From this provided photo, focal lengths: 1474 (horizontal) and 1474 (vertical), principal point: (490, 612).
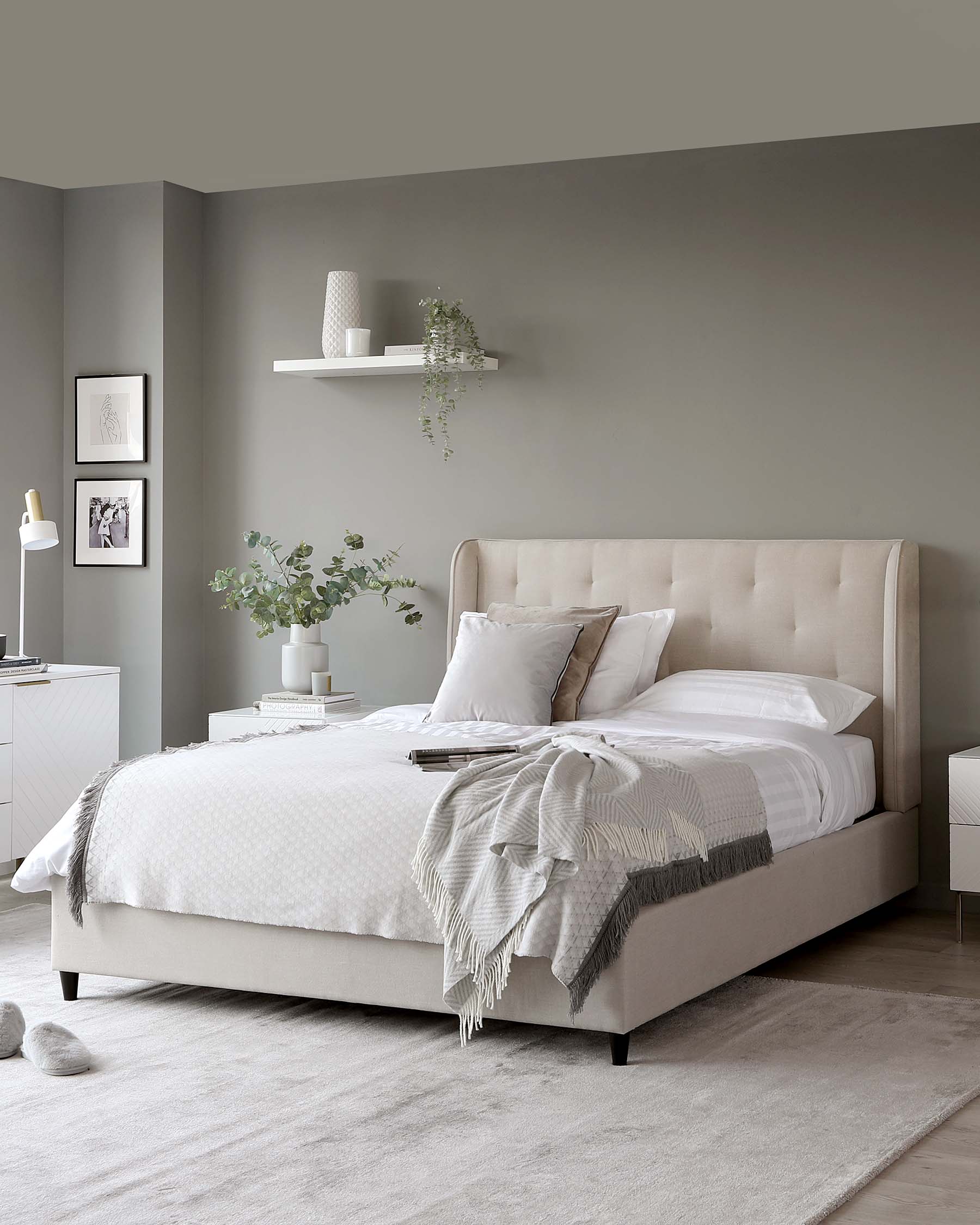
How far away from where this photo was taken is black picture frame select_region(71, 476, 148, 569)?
605cm

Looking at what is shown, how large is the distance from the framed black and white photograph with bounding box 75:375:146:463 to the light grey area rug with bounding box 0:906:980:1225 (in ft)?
9.09

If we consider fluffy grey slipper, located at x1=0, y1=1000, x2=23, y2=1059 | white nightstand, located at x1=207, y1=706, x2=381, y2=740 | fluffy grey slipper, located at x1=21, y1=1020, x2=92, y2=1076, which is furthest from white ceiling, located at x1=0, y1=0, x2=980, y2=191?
white nightstand, located at x1=207, y1=706, x2=381, y2=740

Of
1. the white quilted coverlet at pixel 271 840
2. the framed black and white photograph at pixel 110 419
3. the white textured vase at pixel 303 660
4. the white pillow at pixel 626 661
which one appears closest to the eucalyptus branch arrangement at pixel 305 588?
the white textured vase at pixel 303 660

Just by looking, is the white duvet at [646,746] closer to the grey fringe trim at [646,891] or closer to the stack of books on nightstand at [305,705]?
the grey fringe trim at [646,891]

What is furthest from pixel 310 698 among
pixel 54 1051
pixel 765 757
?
pixel 54 1051

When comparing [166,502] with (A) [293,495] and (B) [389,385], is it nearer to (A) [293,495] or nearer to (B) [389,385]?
(A) [293,495]

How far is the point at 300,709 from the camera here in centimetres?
545

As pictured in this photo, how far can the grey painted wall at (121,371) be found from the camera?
6023 millimetres

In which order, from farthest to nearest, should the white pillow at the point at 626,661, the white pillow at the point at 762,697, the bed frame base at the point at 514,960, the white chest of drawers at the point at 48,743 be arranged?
the white chest of drawers at the point at 48,743 → the white pillow at the point at 626,661 → the white pillow at the point at 762,697 → the bed frame base at the point at 514,960

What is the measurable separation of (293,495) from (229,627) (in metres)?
0.63

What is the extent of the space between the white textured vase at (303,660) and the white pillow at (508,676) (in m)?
0.93

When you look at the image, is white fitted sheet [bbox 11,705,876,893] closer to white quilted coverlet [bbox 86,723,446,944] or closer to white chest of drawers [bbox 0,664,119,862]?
white quilted coverlet [bbox 86,723,446,944]

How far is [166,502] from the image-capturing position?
6.04m

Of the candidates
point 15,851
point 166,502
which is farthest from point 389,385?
point 15,851
